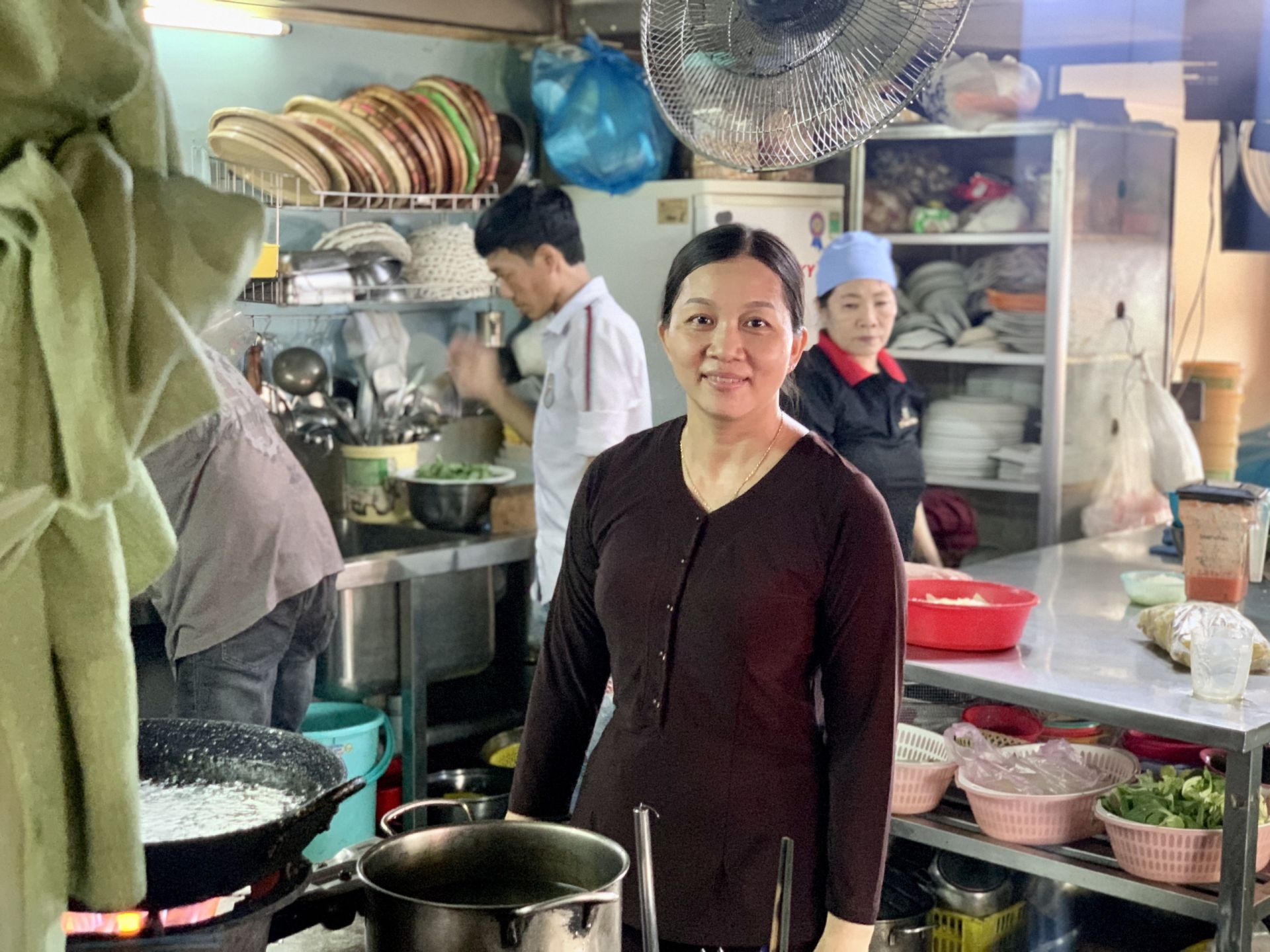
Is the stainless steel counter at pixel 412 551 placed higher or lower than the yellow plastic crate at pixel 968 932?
higher

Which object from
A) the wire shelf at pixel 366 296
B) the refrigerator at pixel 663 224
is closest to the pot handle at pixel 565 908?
the wire shelf at pixel 366 296

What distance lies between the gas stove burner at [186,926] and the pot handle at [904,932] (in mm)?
1666

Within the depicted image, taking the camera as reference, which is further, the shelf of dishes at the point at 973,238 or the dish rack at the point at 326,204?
the shelf of dishes at the point at 973,238

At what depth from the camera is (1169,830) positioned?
244cm

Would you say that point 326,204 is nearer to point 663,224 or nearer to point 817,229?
point 663,224

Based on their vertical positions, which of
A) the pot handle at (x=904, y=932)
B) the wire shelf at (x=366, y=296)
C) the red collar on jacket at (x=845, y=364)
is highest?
the wire shelf at (x=366, y=296)

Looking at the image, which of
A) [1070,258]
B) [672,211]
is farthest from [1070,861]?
[1070,258]

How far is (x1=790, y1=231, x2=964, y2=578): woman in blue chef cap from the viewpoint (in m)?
3.67

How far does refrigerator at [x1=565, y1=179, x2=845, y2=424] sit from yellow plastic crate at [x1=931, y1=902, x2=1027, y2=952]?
1967 millimetres

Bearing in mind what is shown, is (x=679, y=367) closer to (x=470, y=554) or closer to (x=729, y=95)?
(x=729, y=95)

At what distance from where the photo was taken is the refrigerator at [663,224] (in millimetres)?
4676

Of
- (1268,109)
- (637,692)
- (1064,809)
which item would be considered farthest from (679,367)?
(1268,109)

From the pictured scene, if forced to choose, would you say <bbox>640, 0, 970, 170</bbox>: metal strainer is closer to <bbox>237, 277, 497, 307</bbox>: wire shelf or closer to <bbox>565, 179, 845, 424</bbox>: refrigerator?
<bbox>237, 277, 497, 307</bbox>: wire shelf

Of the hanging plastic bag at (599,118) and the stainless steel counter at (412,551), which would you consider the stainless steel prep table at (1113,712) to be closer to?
the stainless steel counter at (412,551)
